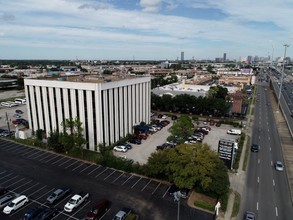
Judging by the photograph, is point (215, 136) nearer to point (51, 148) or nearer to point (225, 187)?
point (225, 187)

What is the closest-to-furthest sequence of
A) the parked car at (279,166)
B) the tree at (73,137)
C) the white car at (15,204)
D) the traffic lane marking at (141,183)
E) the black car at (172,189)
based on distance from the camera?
the white car at (15,204) → the black car at (172,189) → the traffic lane marking at (141,183) → the parked car at (279,166) → the tree at (73,137)

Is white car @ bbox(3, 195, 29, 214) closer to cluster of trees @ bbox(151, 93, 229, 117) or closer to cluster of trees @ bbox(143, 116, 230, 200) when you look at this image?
cluster of trees @ bbox(143, 116, 230, 200)

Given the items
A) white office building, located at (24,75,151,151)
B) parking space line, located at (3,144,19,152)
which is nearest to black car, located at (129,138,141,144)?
white office building, located at (24,75,151,151)

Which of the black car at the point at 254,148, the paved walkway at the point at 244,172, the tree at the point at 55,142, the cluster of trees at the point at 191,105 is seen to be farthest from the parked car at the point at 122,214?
the cluster of trees at the point at 191,105

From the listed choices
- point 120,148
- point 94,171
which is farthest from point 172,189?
point 120,148

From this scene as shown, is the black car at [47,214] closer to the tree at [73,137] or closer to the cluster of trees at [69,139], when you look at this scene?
the cluster of trees at [69,139]

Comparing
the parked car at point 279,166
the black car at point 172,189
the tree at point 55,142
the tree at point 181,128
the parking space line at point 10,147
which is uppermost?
the tree at point 181,128

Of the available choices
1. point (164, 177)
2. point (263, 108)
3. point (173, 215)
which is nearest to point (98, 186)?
point (164, 177)
